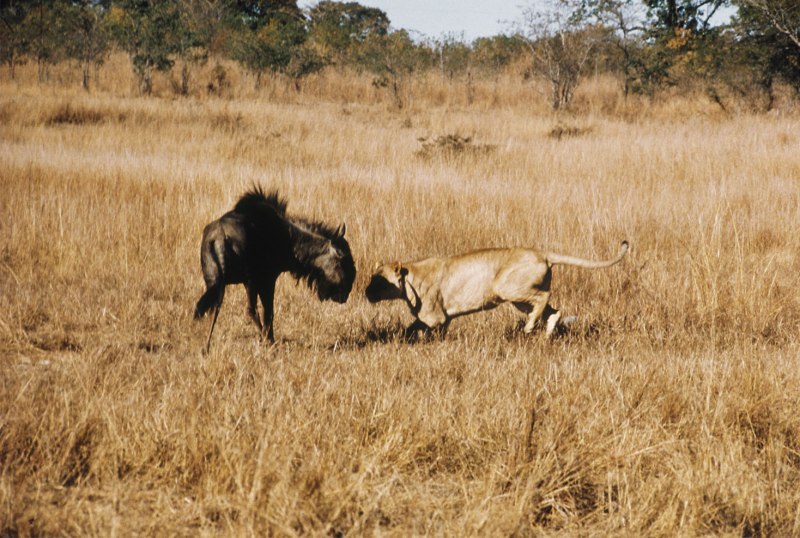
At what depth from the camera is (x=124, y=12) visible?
931 inches

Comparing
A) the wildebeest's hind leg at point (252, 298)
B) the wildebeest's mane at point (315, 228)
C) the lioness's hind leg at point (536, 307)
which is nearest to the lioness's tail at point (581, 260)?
the lioness's hind leg at point (536, 307)

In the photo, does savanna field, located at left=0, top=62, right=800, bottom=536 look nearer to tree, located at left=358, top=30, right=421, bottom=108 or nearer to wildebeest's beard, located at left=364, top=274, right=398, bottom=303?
wildebeest's beard, located at left=364, top=274, right=398, bottom=303

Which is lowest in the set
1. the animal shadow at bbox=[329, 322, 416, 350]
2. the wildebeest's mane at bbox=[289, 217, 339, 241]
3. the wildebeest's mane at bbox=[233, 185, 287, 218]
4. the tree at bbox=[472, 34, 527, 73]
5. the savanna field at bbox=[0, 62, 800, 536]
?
the animal shadow at bbox=[329, 322, 416, 350]

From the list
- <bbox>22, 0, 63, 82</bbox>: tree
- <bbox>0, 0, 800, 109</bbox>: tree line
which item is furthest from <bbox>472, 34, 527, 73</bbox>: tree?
<bbox>22, 0, 63, 82</bbox>: tree

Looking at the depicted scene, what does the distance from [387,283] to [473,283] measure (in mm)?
713

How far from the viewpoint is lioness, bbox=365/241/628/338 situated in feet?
16.6

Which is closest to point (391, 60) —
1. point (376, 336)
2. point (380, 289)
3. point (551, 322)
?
point (380, 289)

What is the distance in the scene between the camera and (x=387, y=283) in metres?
5.47

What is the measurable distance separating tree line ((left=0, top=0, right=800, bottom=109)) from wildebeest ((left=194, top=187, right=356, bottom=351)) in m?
17.6

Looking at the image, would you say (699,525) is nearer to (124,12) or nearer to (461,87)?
(461,87)

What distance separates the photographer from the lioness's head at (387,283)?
211 inches

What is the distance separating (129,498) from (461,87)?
24.0 m

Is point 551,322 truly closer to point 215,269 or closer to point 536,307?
point 536,307

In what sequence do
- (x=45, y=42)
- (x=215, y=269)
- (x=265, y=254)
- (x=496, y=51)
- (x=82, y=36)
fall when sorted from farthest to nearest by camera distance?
(x=496, y=51)
(x=82, y=36)
(x=45, y=42)
(x=265, y=254)
(x=215, y=269)
